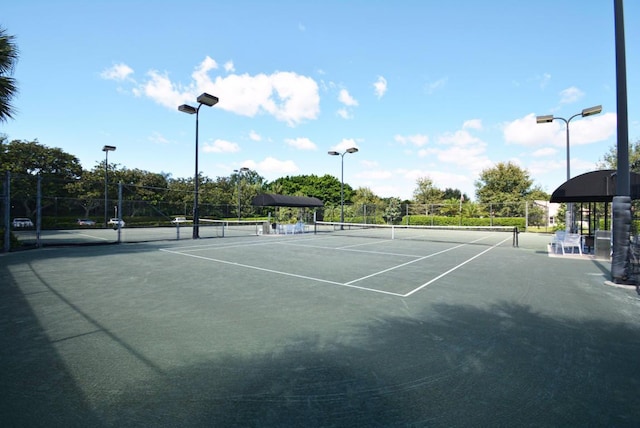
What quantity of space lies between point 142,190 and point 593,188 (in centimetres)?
4750

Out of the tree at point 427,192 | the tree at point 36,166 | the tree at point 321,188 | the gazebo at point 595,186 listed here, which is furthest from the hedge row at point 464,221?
the tree at point 36,166

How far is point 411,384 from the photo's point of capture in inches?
128

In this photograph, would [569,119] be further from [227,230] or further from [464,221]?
[227,230]

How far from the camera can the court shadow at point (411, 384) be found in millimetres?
2725

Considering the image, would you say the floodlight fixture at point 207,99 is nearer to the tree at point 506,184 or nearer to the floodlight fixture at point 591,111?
the floodlight fixture at point 591,111

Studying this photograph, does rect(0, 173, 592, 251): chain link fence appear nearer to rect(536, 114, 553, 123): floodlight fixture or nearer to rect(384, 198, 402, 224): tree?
rect(384, 198, 402, 224): tree

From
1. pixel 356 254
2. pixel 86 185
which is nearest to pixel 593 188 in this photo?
pixel 356 254

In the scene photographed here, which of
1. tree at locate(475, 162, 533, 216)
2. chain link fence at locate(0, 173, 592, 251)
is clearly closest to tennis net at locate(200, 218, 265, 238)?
chain link fence at locate(0, 173, 592, 251)

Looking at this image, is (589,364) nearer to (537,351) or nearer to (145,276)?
(537,351)

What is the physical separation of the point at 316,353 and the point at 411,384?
1.22m

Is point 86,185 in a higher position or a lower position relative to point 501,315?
higher

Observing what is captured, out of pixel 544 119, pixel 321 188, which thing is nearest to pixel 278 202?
pixel 544 119

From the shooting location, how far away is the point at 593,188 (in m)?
12.6

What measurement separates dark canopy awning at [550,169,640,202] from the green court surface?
6.55 meters
